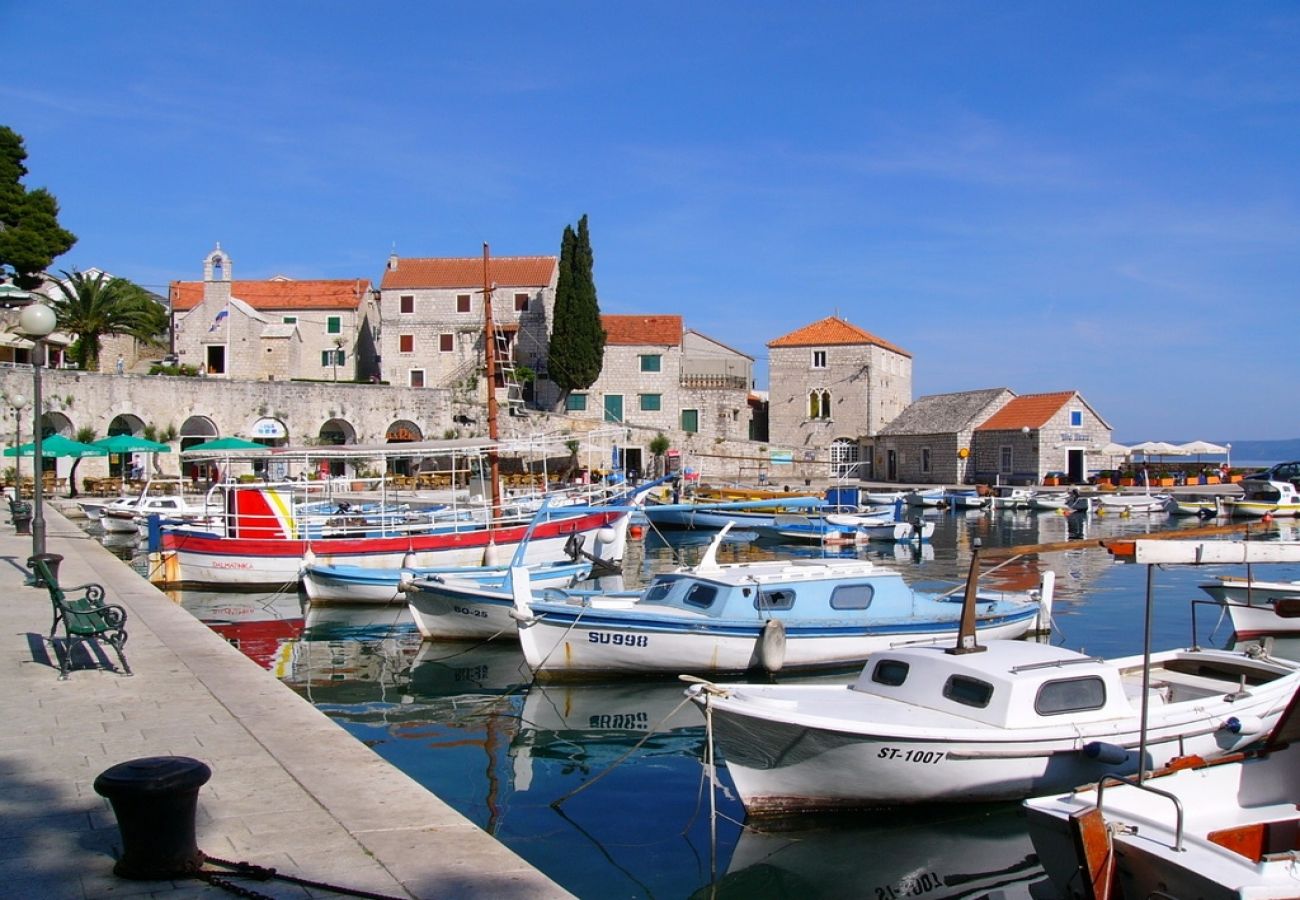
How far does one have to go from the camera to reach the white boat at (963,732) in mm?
9383

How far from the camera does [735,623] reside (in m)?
14.7

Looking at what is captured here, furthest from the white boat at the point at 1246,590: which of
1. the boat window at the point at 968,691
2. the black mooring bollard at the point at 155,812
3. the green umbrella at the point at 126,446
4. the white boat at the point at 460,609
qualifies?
the green umbrella at the point at 126,446

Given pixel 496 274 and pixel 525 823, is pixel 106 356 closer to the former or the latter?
pixel 496 274

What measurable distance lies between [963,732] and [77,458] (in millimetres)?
43460

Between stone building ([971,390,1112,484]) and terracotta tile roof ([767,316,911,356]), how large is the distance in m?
8.47

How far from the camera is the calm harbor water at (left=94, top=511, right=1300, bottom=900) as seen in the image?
8.81 metres

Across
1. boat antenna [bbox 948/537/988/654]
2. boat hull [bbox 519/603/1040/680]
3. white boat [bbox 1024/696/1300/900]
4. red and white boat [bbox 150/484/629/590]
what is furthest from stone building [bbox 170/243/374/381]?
white boat [bbox 1024/696/1300/900]

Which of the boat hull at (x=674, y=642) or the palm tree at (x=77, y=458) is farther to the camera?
the palm tree at (x=77, y=458)

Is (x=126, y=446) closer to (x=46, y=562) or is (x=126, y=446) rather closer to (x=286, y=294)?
(x=286, y=294)

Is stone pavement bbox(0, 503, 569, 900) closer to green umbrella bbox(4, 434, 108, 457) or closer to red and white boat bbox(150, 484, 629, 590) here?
red and white boat bbox(150, 484, 629, 590)

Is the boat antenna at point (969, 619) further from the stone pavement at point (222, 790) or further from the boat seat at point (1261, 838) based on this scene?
the stone pavement at point (222, 790)

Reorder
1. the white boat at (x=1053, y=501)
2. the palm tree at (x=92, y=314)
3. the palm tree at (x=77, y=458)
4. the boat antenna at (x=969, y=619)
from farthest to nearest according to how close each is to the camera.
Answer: the palm tree at (x=92, y=314), the white boat at (x=1053, y=501), the palm tree at (x=77, y=458), the boat antenna at (x=969, y=619)

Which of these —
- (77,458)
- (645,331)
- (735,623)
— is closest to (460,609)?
(735,623)

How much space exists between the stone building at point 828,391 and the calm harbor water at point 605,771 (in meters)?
41.2
